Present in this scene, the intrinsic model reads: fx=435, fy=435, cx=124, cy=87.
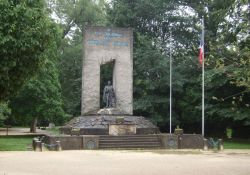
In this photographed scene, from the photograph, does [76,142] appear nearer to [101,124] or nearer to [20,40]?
[101,124]

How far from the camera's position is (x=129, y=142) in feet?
83.1

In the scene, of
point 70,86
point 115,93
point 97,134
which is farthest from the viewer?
point 70,86

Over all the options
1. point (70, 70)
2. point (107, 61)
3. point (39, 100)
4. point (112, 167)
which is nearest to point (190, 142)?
point (107, 61)

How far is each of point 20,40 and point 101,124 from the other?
17.5 metres

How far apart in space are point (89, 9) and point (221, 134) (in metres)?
19.6

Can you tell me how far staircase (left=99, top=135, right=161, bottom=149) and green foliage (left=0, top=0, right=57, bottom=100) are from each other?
45.0 ft

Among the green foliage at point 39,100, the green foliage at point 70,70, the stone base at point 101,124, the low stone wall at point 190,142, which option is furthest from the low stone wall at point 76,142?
the green foliage at point 70,70

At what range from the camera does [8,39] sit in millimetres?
10172

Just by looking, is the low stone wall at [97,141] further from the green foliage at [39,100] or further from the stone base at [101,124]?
the green foliage at [39,100]

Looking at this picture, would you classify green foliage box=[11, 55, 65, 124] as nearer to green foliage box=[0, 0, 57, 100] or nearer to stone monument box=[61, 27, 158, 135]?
stone monument box=[61, 27, 158, 135]

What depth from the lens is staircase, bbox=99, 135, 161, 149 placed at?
24.8 meters

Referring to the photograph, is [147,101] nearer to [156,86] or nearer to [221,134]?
[156,86]

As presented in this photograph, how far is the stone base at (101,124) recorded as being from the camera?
2684 cm

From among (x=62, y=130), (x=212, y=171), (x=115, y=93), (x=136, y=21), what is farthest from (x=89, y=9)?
(x=212, y=171)
